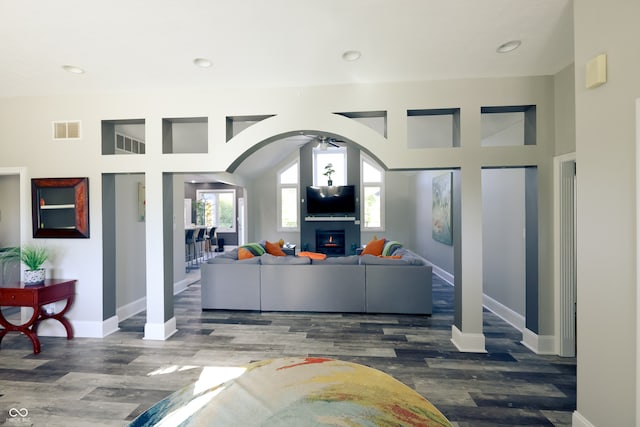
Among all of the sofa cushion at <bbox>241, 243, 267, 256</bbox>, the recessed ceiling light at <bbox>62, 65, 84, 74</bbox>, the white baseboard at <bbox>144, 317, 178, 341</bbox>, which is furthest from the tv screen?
the recessed ceiling light at <bbox>62, 65, 84, 74</bbox>

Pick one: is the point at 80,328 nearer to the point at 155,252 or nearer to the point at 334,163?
the point at 155,252

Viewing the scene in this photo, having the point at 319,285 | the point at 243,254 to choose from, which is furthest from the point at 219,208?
the point at 319,285

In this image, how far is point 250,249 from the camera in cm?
492

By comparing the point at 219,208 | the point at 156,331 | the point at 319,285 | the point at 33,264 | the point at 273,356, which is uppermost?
the point at 219,208

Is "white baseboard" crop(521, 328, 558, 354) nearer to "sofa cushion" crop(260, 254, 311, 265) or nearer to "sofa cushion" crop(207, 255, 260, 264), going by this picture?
"sofa cushion" crop(260, 254, 311, 265)

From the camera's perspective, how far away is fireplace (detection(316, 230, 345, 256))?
830 cm

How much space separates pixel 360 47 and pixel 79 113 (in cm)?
317

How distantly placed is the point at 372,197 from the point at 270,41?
23.0ft

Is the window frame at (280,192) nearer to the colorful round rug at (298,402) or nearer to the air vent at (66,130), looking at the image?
the air vent at (66,130)

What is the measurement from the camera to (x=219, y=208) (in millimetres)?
11172

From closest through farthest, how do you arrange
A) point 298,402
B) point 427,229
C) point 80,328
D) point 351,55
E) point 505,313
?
point 298,402
point 351,55
point 80,328
point 505,313
point 427,229

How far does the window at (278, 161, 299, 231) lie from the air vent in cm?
622

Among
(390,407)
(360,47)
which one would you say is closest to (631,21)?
(360,47)

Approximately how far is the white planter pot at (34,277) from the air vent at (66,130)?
1478mm
